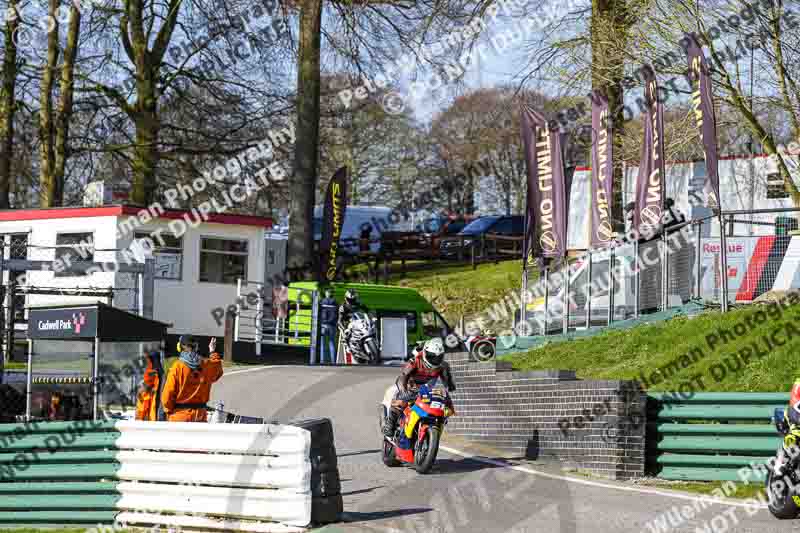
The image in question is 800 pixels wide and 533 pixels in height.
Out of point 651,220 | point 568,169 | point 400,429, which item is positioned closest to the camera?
point 400,429

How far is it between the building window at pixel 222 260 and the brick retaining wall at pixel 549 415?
1535 centimetres

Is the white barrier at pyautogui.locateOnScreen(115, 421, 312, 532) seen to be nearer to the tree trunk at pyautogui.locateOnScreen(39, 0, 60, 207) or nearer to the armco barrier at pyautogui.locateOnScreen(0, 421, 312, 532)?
the armco barrier at pyautogui.locateOnScreen(0, 421, 312, 532)

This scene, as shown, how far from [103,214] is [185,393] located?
1768 centimetres

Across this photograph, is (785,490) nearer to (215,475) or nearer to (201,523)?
(215,475)

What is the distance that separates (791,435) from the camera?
32.1 ft

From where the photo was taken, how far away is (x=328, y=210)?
103 ft

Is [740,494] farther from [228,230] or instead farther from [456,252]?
[456,252]

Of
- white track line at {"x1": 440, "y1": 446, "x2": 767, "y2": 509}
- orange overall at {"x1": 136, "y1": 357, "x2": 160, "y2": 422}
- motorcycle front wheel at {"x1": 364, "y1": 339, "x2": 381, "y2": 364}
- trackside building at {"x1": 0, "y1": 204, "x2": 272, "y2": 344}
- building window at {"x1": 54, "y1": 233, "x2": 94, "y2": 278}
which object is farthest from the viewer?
trackside building at {"x1": 0, "y1": 204, "x2": 272, "y2": 344}

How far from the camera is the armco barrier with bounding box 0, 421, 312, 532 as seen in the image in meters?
9.69

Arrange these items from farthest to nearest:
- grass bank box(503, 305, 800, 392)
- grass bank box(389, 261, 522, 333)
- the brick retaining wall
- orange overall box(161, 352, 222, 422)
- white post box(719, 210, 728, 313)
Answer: grass bank box(389, 261, 522, 333) < white post box(719, 210, 728, 313) < grass bank box(503, 305, 800, 392) < orange overall box(161, 352, 222, 422) < the brick retaining wall

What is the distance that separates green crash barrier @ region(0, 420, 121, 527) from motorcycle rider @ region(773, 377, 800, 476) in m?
5.95

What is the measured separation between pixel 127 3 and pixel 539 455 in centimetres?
2341

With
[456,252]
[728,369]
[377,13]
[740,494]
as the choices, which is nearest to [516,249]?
[456,252]

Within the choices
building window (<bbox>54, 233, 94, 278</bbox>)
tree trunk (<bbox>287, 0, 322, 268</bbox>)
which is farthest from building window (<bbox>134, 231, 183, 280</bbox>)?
tree trunk (<bbox>287, 0, 322, 268</bbox>)
